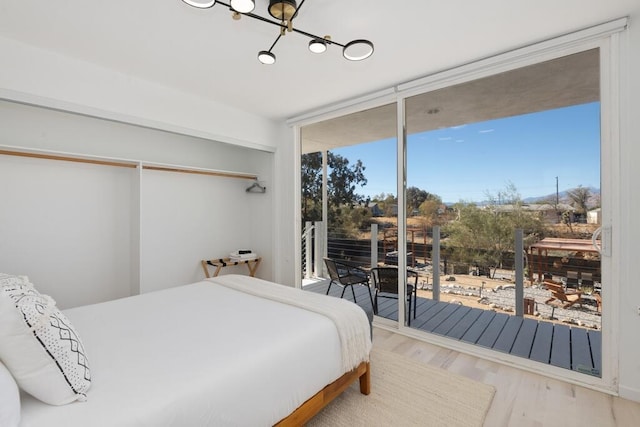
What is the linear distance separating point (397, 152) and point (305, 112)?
A: 54.3 inches

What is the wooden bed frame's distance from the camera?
1514 millimetres

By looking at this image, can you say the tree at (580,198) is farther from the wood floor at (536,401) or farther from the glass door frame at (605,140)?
the wood floor at (536,401)

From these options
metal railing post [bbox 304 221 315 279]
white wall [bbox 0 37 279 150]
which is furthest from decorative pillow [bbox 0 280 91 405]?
metal railing post [bbox 304 221 315 279]

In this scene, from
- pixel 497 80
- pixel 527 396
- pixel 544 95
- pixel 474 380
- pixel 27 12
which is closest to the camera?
pixel 27 12

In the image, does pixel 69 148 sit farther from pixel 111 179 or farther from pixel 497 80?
pixel 497 80

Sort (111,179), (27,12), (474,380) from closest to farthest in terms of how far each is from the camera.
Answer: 1. (27,12)
2. (474,380)
3. (111,179)

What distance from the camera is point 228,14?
1.94 m

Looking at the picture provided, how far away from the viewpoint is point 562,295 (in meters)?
2.37

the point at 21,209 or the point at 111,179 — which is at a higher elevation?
the point at 111,179

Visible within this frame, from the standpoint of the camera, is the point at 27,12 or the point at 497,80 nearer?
the point at 27,12

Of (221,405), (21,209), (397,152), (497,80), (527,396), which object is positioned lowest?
(527,396)

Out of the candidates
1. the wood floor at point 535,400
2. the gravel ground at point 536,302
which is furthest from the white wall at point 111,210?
the wood floor at point 535,400

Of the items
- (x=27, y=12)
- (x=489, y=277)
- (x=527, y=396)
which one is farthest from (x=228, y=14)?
(x=527, y=396)

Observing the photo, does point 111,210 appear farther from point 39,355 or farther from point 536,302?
point 536,302
